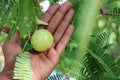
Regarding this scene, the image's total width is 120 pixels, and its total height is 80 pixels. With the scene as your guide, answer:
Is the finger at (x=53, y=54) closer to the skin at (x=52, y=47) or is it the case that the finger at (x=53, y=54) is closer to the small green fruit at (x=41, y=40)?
the skin at (x=52, y=47)

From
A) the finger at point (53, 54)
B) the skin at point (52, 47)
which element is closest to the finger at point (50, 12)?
the skin at point (52, 47)

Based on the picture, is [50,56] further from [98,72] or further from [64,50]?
[98,72]

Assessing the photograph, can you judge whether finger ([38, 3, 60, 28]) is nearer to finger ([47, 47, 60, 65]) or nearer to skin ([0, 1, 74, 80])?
skin ([0, 1, 74, 80])

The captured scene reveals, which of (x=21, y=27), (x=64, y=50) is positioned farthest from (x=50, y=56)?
(x=21, y=27)

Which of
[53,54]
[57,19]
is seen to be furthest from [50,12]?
[53,54]

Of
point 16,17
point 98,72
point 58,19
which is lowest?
point 98,72

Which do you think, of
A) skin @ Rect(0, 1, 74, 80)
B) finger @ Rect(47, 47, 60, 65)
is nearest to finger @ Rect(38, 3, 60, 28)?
skin @ Rect(0, 1, 74, 80)
